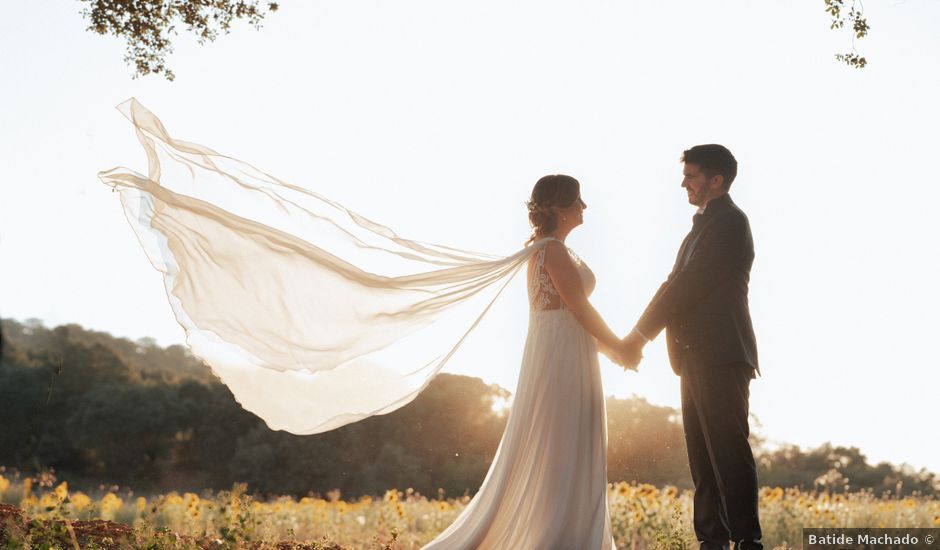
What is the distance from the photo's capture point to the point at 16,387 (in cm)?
2331

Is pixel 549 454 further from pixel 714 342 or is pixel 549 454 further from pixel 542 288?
pixel 714 342

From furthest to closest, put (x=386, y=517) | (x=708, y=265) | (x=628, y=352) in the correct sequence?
1. (x=386, y=517)
2. (x=628, y=352)
3. (x=708, y=265)

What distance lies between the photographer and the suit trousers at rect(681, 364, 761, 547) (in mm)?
6020

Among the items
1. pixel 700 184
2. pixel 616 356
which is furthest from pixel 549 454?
pixel 700 184

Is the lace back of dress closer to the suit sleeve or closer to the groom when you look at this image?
the groom

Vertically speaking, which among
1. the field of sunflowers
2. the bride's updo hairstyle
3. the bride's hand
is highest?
the bride's updo hairstyle

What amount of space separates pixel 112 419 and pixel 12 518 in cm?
2133

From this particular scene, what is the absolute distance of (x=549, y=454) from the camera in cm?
620

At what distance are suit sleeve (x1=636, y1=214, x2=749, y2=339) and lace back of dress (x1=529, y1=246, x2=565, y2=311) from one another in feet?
2.62

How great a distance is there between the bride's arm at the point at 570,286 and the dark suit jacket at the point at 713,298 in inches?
21.5

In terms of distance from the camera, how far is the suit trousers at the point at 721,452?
237 inches

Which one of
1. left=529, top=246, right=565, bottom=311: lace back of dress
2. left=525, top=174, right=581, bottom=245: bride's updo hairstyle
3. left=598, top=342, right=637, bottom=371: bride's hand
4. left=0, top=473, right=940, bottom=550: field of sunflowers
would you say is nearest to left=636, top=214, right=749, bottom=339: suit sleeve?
left=598, top=342, right=637, bottom=371: bride's hand

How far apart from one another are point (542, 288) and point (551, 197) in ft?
2.15

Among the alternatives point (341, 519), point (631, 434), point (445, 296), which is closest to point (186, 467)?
point (631, 434)
